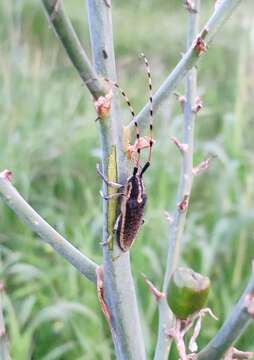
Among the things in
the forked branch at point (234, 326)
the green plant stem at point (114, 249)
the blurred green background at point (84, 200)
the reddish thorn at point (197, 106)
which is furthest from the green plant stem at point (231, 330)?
the blurred green background at point (84, 200)

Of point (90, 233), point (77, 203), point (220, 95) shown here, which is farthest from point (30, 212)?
point (220, 95)

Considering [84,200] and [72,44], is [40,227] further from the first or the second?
[84,200]

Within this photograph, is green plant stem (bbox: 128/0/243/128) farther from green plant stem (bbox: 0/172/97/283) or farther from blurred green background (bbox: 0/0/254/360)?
blurred green background (bbox: 0/0/254/360)

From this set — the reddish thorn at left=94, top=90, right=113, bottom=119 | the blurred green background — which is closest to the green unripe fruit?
the reddish thorn at left=94, top=90, right=113, bottom=119

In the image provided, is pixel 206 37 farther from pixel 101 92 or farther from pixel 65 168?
pixel 65 168

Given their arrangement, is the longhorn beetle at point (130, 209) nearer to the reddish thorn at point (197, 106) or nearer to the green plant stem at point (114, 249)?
the green plant stem at point (114, 249)
